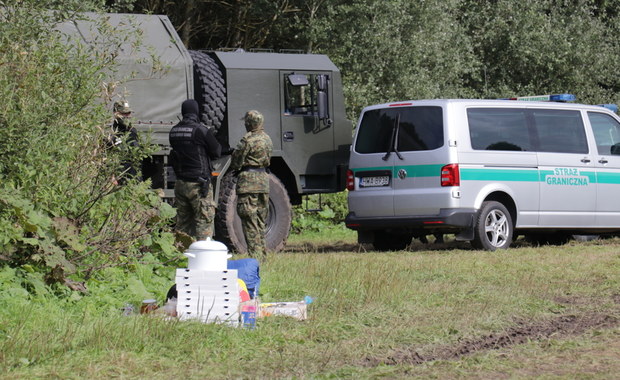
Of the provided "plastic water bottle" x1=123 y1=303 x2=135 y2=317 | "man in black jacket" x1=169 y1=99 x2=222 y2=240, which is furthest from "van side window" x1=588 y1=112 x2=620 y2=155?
"plastic water bottle" x1=123 y1=303 x2=135 y2=317

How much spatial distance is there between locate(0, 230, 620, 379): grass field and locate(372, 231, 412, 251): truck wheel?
438cm

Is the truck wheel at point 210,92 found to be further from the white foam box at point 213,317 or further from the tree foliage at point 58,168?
the white foam box at point 213,317

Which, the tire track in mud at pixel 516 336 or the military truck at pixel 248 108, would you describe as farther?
the military truck at pixel 248 108

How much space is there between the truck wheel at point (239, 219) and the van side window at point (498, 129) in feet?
8.78

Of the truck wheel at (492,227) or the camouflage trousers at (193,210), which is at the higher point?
the camouflage trousers at (193,210)

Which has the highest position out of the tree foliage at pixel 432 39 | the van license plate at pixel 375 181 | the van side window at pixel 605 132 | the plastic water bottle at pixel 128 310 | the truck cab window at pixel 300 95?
the tree foliage at pixel 432 39

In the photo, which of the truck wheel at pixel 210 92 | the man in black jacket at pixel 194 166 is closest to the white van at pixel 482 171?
the truck wheel at pixel 210 92

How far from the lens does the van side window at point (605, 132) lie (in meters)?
14.9

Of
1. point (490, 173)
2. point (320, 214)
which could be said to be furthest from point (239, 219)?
point (320, 214)

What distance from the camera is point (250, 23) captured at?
26.1 metres

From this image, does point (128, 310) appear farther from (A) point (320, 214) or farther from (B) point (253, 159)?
(A) point (320, 214)

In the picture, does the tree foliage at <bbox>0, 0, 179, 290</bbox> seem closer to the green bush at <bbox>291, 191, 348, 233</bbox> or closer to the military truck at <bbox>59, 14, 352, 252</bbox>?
the military truck at <bbox>59, 14, 352, 252</bbox>

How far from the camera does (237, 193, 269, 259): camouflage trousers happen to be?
38.5ft

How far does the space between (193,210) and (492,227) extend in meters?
4.14
